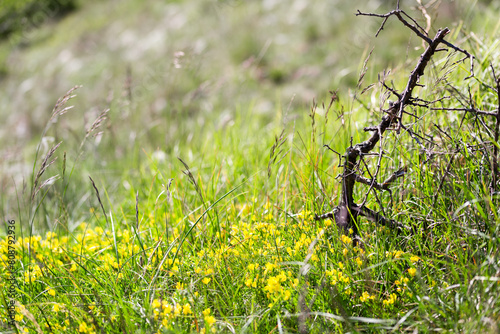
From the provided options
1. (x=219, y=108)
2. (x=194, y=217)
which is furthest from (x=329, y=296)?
(x=219, y=108)

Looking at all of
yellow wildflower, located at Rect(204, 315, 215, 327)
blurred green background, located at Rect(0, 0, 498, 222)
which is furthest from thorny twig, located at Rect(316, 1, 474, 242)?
blurred green background, located at Rect(0, 0, 498, 222)

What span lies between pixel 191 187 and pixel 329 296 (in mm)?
1372

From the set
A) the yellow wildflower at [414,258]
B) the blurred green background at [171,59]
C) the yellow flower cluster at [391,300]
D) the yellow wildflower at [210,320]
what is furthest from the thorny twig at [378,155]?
the blurred green background at [171,59]

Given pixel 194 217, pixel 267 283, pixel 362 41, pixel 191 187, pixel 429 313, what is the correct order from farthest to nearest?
pixel 362 41
pixel 191 187
pixel 194 217
pixel 267 283
pixel 429 313

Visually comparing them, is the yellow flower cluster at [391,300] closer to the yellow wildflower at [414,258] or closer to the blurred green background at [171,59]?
the yellow wildflower at [414,258]

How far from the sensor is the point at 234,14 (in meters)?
9.10

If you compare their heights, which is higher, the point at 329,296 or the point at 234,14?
the point at 234,14

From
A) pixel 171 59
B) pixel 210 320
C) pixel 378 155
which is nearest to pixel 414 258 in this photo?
pixel 378 155

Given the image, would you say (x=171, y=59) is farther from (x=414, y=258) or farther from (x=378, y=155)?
(x=414, y=258)

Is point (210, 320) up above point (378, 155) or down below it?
below

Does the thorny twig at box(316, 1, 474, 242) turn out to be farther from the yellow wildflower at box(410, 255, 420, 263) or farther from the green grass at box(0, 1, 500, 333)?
the yellow wildflower at box(410, 255, 420, 263)

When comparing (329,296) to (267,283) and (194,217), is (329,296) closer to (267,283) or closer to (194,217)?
(267,283)

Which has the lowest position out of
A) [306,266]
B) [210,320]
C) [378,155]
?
[210,320]

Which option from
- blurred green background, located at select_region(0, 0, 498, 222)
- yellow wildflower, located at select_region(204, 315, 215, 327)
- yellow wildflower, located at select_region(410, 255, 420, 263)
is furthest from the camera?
blurred green background, located at select_region(0, 0, 498, 222)
